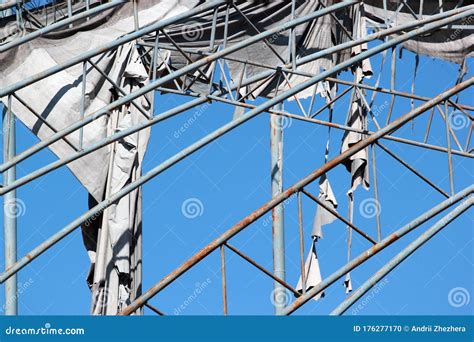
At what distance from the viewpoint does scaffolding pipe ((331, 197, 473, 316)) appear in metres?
10.3

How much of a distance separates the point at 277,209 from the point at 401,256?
3.97m

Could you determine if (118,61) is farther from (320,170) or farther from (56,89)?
(320,170)

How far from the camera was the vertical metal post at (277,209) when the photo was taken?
14.1 metres

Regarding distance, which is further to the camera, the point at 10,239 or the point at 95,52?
the point at 10,239

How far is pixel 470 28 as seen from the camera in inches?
559

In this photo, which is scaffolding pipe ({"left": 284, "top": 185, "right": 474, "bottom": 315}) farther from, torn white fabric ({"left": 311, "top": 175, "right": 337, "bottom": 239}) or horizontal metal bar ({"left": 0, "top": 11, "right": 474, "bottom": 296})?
torn white fabric ({"left": 311, "top": 175, "right": 337, "bottom": 239})

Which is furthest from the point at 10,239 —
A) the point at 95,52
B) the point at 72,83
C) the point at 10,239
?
the point at 95,52

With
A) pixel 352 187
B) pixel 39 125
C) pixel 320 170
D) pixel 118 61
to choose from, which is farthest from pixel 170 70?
pixel 320 170

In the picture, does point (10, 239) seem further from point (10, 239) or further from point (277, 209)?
point (277, 209)

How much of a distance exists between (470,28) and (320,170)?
15.3 ft

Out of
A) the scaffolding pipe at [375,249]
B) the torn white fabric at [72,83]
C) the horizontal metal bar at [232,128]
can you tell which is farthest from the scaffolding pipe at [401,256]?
the torn white fabric at [72,83]

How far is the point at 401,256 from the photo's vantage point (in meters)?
10.6

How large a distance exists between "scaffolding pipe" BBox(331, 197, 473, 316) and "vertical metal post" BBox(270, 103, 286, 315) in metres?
3.49

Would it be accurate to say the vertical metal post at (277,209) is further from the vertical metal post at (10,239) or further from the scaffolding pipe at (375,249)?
the scaffolding pipe at (375,249)
